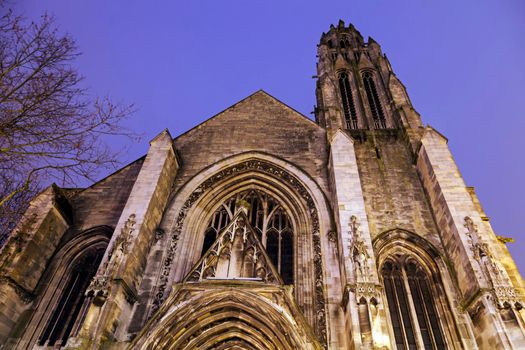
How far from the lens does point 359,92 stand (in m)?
17.0

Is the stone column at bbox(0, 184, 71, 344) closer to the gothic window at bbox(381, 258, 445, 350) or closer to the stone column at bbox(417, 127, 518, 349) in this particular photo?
the gothic window at bbox(381, 258, 445, 350)

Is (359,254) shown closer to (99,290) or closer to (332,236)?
(332,236)

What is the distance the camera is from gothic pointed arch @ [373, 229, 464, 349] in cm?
843

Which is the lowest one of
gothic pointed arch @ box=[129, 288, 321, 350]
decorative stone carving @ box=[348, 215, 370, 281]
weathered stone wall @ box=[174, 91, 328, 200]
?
gothic pointed arch @ box=[129, 288, 321, 350]

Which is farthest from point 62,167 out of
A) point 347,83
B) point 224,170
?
point 347,83

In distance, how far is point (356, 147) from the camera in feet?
42.5

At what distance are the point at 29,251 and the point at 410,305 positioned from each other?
10034 mm

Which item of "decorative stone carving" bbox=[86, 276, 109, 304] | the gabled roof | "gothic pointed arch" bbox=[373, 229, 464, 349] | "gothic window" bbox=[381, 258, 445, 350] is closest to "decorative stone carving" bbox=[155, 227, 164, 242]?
"decorative stone carving" bbox=[86, 276, 109, 304]

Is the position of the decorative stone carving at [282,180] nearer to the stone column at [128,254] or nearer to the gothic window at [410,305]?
the stone column at [128,254]

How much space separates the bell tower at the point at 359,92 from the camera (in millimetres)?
14081

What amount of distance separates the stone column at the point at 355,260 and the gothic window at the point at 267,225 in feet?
5.99

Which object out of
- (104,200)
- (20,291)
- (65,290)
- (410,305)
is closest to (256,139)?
(104,200)

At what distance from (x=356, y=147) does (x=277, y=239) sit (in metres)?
4.66

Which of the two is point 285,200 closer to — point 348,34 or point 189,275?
point 189,275
